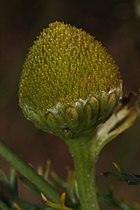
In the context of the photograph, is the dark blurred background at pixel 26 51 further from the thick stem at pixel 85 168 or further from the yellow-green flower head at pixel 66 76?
the yellow-green flower head at pixel 66 76

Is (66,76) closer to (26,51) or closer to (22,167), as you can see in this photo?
(22,167)

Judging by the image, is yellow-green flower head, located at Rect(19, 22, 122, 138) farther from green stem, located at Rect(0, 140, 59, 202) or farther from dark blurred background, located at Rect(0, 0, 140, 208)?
dark blurred background, located at Rect(0, 0, 140, 208)

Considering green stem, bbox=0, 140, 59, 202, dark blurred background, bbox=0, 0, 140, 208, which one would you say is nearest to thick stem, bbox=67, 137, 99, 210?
green stem, bbox=0, 140, 59, 202

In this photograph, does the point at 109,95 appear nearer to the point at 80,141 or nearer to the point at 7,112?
the point at 80,141

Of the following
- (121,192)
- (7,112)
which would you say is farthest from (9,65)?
(121,192)

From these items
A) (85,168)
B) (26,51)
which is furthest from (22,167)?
(26,51)

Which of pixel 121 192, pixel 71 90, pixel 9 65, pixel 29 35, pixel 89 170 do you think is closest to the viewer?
pixel 71 90
